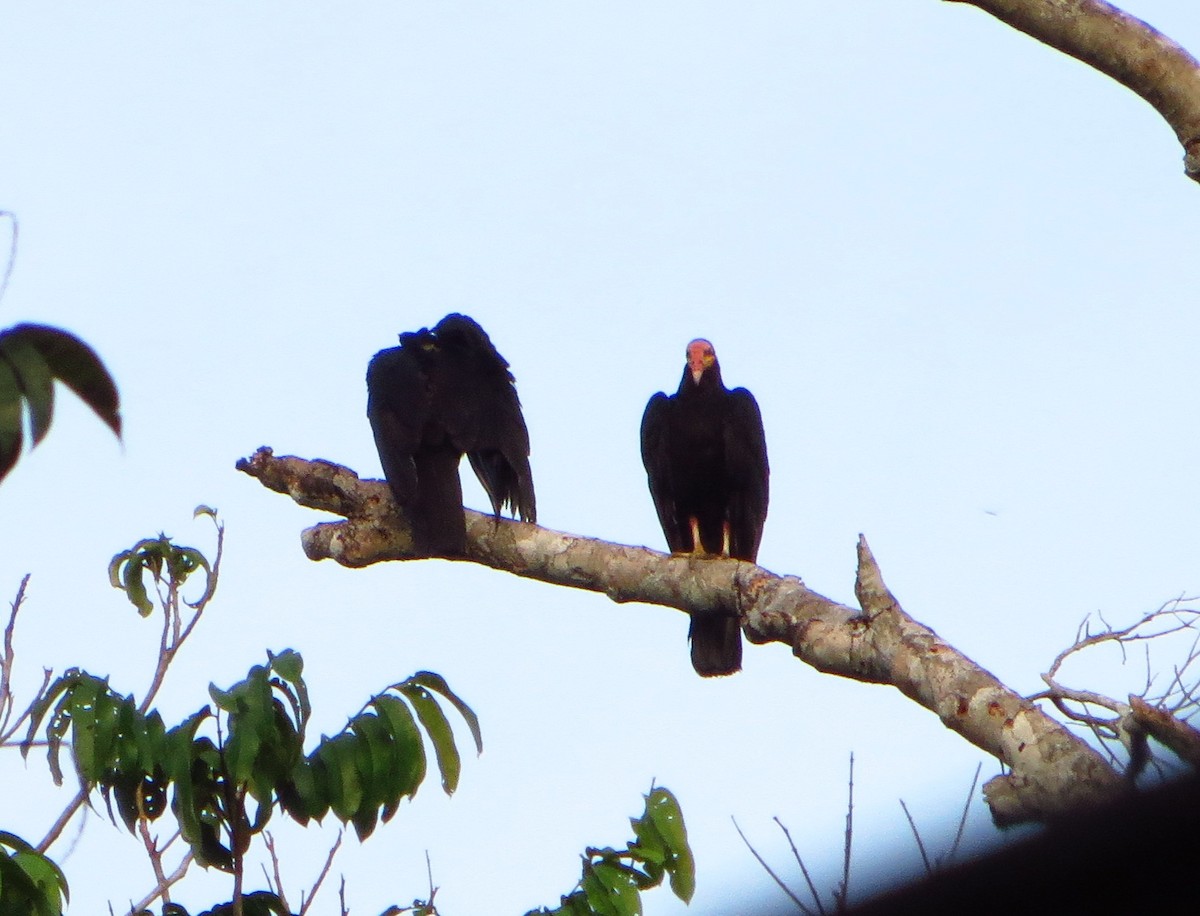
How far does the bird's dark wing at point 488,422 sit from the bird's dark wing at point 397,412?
0.07 metres

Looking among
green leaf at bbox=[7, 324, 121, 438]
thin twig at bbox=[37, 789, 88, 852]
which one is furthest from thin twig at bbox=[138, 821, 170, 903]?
green leaf at bbox=[7, 324, 121, 438]

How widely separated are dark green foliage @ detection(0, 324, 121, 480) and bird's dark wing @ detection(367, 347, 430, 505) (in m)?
2.57

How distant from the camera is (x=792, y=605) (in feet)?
8.96

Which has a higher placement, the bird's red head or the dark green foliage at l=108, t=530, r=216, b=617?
the bird's red head

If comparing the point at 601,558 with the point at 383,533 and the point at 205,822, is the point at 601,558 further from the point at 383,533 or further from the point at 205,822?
the point at 205,822

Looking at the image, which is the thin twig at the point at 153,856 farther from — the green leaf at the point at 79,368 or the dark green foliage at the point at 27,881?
the green leaf at the point at 79,368

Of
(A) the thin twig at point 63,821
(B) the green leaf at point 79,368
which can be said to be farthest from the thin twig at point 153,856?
(B) the green leaf at point 79,368

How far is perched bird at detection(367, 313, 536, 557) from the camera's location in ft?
12.6

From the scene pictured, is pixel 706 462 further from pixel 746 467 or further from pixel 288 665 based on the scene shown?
pixel 288 665

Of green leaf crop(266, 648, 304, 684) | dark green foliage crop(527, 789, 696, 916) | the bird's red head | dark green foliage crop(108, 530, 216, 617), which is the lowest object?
dark green foliage crop(527, 789, 696, 916)

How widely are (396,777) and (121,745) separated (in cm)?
45

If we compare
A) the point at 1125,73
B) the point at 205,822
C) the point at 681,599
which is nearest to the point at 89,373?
the point at 205,822

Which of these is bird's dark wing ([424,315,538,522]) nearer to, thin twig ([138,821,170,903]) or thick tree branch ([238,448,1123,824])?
thick tree branch ([238,448,1123,824])

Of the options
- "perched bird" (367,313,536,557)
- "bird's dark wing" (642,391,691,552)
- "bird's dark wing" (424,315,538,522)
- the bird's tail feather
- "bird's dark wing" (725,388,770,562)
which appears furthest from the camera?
"bird's dark wing" (642,391,691,552)
